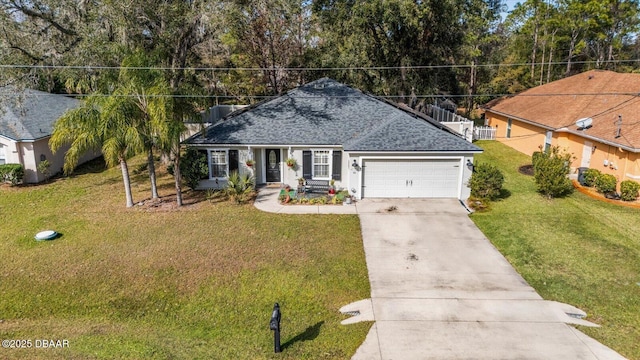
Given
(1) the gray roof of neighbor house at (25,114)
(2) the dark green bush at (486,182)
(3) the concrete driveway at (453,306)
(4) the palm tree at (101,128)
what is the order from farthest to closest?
(1) the gray roof of neighbor house at (25,114)
(2) the dark green bush at (486,182)
(4) the palm tree at (101,128)
(3) the concrete driveway at (453,306)

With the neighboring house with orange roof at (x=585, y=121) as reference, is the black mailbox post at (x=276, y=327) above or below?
below

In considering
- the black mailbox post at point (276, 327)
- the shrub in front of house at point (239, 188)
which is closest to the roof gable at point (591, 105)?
the shrub in front of house at point (239, 188)

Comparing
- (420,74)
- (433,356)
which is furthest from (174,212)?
(420,74)

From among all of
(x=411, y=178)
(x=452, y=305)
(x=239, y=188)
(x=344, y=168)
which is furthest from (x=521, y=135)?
(x=452, y=305)

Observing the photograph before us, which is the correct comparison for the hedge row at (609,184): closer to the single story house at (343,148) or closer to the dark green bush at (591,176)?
the dark green bush at (591,176)

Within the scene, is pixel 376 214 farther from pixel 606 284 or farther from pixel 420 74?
pixel 420 74

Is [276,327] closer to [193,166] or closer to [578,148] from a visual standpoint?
[193,166]

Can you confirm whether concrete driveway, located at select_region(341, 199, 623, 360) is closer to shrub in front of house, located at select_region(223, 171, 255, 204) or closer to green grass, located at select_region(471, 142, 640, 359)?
green grass, located at select_region(471, 142, 640, 359)

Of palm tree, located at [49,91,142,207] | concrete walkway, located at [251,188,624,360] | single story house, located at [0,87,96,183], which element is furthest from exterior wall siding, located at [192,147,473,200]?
single story house, located at [0,87,96,183]
